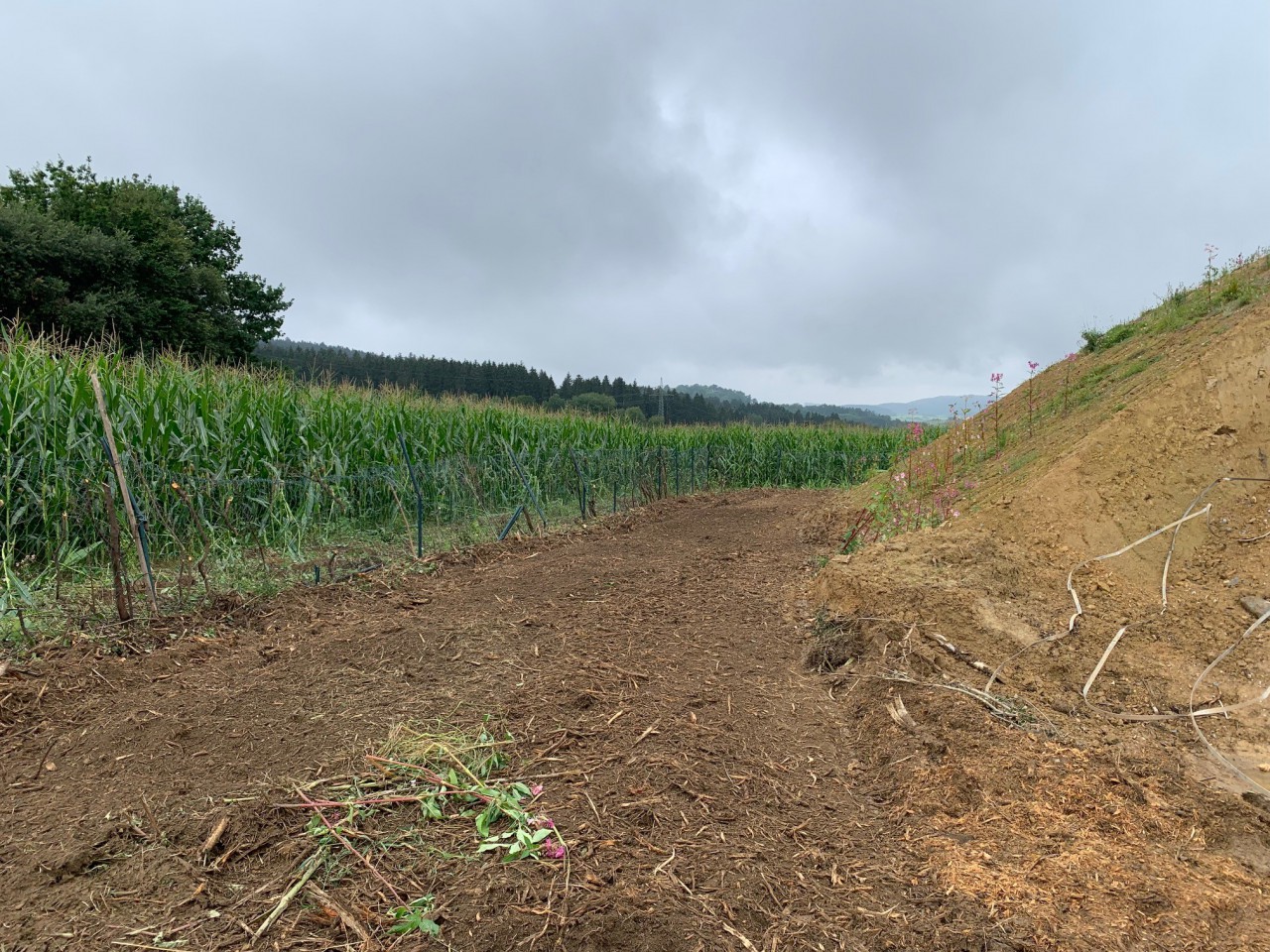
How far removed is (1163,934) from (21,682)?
522 centimetres

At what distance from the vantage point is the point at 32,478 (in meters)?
5.14

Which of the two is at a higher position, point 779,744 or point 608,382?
point 608,382

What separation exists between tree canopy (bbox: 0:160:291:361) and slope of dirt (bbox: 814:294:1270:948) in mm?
15792

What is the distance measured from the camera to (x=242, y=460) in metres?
6.99

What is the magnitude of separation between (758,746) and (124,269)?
23554mm

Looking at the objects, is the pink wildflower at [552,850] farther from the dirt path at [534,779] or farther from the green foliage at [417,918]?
the green foliage at [417,918]

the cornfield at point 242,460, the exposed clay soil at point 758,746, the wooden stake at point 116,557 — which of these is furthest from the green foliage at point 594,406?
the wooden stake at point 116,557

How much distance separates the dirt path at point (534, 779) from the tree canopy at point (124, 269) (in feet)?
42.7

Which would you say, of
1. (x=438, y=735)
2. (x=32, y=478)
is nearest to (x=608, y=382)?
(x=32, y=478)

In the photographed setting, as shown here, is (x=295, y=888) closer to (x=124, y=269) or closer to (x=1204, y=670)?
(x=1204, y=670)

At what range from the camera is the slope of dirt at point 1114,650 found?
2.15 m

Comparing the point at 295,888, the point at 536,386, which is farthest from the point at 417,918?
the point at 536,386

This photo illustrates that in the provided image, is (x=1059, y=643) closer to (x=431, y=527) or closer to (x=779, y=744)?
(x=779, y=744)

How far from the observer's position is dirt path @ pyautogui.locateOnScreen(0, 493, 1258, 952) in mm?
1880
